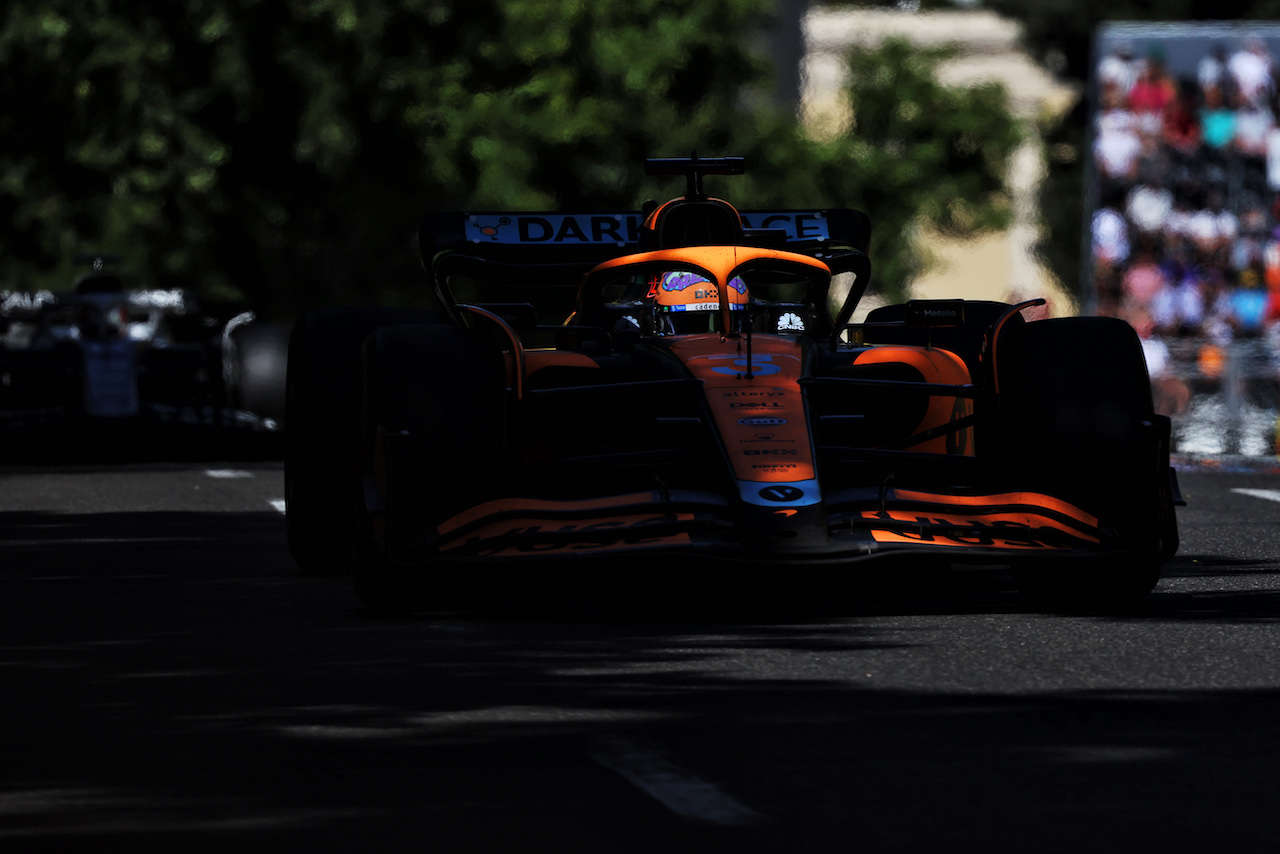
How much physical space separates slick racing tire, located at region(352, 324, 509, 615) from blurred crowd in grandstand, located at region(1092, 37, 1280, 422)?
1818 cm

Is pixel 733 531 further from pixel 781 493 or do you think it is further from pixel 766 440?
pixel 766 440

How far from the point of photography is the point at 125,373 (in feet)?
74.1

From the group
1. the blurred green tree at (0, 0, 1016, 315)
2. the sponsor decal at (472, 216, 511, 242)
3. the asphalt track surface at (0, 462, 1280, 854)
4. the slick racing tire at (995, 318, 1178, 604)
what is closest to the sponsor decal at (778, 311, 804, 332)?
the sponsor decal at (472, 216, 511, 242)

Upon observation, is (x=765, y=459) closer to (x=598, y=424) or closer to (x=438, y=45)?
(x=598, y=424)

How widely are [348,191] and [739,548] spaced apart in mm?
35342

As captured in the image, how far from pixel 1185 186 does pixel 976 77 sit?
4608 cm

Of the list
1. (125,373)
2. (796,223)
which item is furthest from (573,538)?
(125,373)

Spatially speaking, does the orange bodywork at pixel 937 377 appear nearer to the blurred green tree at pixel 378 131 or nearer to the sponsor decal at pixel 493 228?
the sponsor decal at pixel 493 228

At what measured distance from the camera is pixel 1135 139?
1085 inches

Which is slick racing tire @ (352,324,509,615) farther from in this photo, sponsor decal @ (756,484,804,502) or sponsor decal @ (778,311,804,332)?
sponsor decal @ (778,311,804,332)

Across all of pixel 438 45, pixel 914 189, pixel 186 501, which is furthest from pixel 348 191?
pixel 186 501

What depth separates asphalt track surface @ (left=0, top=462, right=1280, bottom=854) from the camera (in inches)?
237

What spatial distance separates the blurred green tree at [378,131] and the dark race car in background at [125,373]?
1553cm

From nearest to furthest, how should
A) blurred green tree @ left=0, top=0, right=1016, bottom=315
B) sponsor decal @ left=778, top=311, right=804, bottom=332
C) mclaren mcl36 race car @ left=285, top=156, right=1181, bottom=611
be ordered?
1. mclaren mcl36 race car @ left=285, top=156, right=1181, bottom=611
2. sponsor decal @ left=778, top=311, right=804, bottom=332
3. blurred green tree @ left=0, top=0, right=1016, bottom=315
